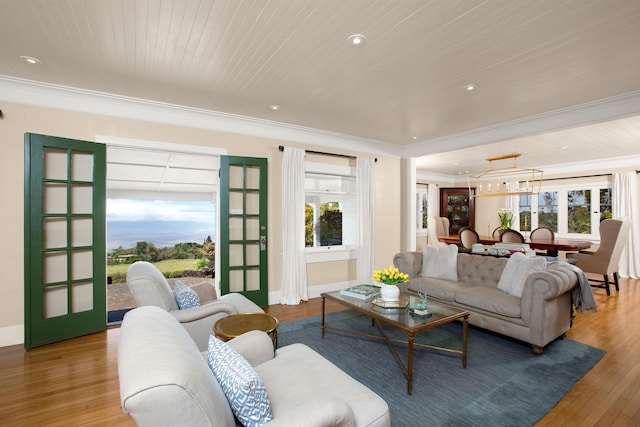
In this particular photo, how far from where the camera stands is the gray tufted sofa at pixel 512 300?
288 cm

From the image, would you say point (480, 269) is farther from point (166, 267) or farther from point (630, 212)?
point (166, 267)

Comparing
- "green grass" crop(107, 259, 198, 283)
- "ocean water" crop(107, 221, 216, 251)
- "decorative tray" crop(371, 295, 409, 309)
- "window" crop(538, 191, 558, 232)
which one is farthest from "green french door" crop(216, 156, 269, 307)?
"window" crop(538, 191, 558, 232)

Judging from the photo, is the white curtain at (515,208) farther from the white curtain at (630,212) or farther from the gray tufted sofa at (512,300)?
the gray tufted sofa at (512,300)

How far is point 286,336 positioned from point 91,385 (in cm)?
173

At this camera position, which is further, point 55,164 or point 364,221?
point 364,221

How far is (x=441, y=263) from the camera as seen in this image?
419 cm

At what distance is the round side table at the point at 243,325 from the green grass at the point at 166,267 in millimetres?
6325

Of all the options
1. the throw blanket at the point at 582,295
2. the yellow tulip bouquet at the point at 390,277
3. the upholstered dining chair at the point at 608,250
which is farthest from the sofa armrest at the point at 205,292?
the upholstered dining chair at the point at 608,250

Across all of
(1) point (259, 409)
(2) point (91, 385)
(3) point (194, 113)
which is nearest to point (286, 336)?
(2) point (91, 385)

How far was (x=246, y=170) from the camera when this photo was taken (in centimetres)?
434

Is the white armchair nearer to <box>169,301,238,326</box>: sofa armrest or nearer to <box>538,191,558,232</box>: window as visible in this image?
<box>169,301,238,326</box>: sofa armrest

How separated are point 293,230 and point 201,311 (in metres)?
2.20

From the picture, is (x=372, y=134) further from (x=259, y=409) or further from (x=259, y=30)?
(x=259, y=409)

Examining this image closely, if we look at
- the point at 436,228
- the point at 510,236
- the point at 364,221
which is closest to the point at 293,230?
the point at 364,221
